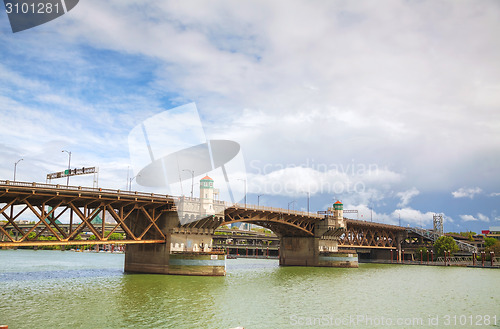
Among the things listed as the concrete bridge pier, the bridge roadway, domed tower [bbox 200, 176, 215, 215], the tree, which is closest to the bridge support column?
the bridge roadway

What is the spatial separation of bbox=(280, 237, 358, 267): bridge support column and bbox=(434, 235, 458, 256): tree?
44442 mm

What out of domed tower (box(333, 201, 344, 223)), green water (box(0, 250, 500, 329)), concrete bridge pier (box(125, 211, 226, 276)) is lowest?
green water (box(0, 250, 500, 329))

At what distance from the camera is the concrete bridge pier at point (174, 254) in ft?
211

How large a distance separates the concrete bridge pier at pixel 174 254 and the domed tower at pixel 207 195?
4.37 m

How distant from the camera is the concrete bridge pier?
64.3 meters

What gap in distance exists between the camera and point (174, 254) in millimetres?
65000

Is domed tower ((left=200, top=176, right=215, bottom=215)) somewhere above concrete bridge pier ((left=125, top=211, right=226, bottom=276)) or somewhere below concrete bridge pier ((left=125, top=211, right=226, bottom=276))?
above

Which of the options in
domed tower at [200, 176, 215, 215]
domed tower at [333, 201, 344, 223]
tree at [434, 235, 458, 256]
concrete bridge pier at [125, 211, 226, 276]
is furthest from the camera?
tree at [434, 235, 458, 256]

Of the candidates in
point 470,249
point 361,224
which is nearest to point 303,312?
point 361,224

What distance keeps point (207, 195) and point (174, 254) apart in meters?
11.0

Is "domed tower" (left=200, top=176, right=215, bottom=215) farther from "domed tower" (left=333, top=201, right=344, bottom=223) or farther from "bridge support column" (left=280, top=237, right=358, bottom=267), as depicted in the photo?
"domed tower" (left=333, top=201, right=344, bottom=223)

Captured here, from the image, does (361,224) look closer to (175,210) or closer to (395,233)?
(395,233)

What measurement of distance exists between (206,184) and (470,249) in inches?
4354

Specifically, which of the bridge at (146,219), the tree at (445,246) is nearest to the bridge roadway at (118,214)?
the bridge at (146,219)
